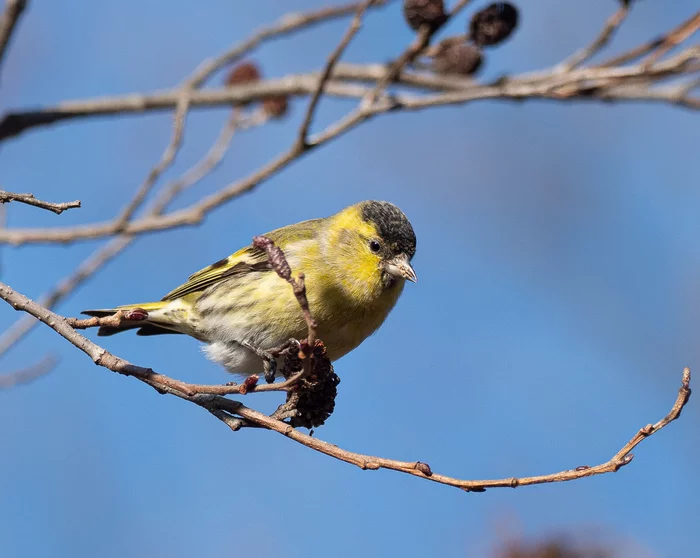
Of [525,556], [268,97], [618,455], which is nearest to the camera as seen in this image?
[618,455]

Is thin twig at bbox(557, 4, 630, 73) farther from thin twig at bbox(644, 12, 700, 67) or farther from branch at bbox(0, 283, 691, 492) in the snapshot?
branch at bbox(0, 283, 691, 492)

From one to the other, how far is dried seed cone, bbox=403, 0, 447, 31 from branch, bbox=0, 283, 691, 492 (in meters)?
1.86

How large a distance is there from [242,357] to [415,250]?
99 centimetres

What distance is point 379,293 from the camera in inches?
153

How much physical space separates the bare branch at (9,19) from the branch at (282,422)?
1.37 m

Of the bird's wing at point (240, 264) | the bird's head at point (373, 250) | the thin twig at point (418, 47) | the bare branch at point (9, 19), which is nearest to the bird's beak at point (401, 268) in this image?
the bird's head at point (373, 250)

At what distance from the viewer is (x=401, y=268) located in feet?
12.9

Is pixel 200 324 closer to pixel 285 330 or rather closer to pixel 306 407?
pixel 285 330

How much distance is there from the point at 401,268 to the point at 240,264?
0.89 metres

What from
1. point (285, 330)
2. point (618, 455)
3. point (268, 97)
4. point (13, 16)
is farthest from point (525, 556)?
point (268, 97)

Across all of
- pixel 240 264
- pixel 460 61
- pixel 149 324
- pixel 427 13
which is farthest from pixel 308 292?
pixel 460 61

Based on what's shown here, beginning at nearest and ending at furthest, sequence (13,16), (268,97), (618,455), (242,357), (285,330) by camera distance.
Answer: (618,455), (13,16), (285,330), (242,357), (268,97)

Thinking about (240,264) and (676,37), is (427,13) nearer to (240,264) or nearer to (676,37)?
(676,37)

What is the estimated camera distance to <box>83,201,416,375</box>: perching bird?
3.70 m
